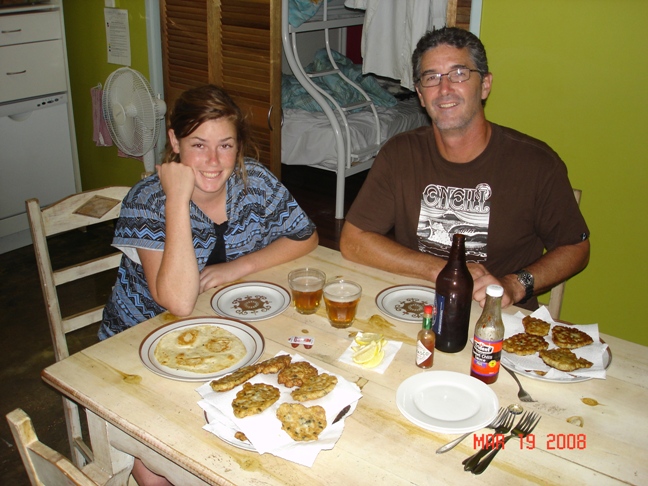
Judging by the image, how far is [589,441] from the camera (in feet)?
4.03

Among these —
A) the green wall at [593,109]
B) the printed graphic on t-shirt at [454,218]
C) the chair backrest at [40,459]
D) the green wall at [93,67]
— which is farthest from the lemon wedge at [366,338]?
the green wall at [93,67]

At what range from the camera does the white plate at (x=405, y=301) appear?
5.47 feet

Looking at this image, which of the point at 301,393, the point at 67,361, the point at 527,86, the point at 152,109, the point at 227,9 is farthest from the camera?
the point at 227,9

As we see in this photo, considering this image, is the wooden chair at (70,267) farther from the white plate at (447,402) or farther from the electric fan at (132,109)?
the electric fan at (132,109)

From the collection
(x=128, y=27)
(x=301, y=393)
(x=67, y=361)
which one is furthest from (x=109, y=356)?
(x=128, y=27)

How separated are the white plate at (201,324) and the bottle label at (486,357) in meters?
0.49

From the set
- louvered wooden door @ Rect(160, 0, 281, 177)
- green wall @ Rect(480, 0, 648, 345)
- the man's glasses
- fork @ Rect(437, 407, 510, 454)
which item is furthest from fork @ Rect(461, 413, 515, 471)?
louvered wooden door @ Rect(160, 0, 281, 177)

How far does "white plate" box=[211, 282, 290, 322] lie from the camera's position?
168 centimetres

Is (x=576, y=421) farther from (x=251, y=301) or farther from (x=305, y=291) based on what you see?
(x=251, y=301)

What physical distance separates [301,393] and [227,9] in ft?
9.54

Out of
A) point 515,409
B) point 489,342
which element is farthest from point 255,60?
point 515,409

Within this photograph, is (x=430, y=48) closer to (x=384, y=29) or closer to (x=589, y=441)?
(x=589, y=441)

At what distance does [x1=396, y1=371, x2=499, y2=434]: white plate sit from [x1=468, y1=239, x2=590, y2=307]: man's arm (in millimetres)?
393

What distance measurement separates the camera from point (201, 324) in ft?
5.29
